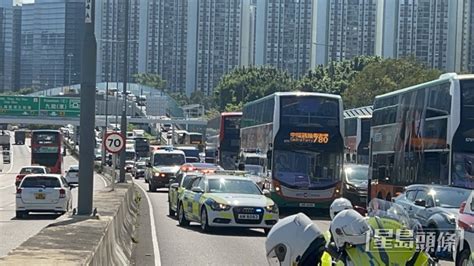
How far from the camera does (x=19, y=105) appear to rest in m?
73.9

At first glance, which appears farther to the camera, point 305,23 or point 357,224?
point 305,23

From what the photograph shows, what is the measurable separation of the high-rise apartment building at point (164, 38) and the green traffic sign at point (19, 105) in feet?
223

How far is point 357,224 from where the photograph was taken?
520 centimetres

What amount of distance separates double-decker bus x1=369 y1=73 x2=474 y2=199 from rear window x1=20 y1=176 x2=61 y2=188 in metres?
10.6

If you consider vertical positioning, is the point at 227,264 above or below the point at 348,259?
below

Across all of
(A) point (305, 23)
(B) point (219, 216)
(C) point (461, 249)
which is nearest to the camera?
(C) point (461, 249)

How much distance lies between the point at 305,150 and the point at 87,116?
567 inches

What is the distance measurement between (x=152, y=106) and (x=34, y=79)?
48.1 ft

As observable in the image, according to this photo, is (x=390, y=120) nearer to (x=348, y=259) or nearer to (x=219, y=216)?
(x=219, y=216)

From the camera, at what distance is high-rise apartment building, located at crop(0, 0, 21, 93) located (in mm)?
55688

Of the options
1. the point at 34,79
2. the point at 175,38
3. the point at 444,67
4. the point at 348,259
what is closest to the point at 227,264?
the point at 348,259

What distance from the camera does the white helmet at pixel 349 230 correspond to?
5180 millimetres

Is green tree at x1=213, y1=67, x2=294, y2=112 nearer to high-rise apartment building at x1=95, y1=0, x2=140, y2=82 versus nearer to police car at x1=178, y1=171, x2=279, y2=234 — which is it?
high-rise apartment building at x1=95, y1=0, x2=140, y2=82

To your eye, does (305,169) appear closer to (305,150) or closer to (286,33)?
(305,150)
